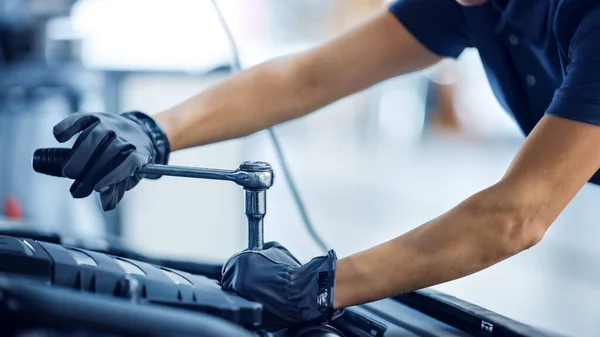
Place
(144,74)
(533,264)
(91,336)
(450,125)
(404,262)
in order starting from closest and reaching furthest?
(91,336) → (404,262) → (144,74) → (533,264) → (450,125)

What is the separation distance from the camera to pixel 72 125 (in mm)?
906

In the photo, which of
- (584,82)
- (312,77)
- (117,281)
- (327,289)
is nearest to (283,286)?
(327,289)

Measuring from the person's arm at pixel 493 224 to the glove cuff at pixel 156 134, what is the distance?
0.36 metres

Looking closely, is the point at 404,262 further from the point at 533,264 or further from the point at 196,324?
the point at 533,264

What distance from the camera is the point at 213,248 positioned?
249 cm

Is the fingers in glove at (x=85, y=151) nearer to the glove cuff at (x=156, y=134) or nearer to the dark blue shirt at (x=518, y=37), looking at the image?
the glove cuff at (x=156, y=134)

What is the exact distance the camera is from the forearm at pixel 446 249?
0.81 meters

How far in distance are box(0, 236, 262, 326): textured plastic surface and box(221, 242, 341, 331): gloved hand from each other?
4 cm

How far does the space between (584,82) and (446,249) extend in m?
0.27

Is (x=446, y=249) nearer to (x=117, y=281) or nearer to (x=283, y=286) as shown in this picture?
(x=283, y=286)

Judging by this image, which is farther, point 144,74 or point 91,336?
point 144,74

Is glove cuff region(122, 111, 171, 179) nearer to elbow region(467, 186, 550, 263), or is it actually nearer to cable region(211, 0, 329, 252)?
cable region(211, 0, 329, 252)

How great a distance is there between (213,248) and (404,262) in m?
1.73

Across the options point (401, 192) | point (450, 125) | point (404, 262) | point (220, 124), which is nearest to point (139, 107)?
point (220, 124)
